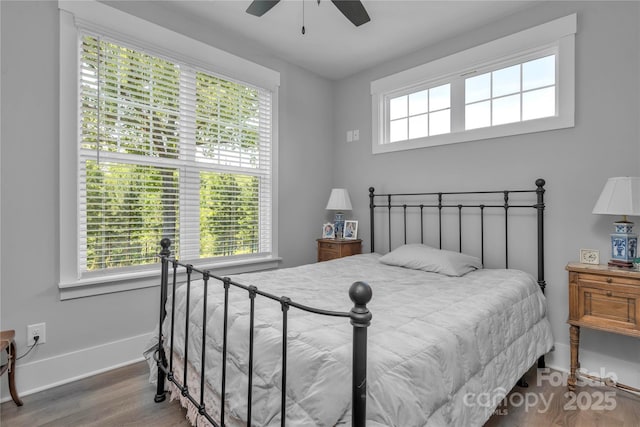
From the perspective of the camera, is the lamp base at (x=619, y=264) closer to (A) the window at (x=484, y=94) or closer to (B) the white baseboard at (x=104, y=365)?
(B) the white baseboard at (x=104, y=365)

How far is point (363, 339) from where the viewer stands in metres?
0.87

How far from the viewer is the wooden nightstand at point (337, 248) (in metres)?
3.28

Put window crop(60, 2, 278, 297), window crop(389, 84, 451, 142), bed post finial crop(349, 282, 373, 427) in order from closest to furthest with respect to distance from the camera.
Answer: bed post finial crop(349, 282, 373, 427) → window crop(60, 2, 278, 297) → window crop(389, 84, 451, 142)

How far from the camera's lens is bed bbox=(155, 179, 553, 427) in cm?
96

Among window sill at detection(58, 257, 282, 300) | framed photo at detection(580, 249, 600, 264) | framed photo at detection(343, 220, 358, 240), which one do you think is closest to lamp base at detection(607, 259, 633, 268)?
framed photo at detection(580, 249, 600, 264)

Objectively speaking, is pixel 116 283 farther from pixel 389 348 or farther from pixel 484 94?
pixel 484 94

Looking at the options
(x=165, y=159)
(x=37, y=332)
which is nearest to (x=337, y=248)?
(x=165, y=159)

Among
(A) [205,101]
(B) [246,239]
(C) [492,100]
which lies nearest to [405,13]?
(C) [492,100]

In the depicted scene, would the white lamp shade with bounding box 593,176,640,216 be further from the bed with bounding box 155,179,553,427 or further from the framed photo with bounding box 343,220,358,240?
the framed photo with bounding box 343,220,358,240

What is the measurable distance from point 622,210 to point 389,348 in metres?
1.72

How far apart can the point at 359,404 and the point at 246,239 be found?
7.79 feet

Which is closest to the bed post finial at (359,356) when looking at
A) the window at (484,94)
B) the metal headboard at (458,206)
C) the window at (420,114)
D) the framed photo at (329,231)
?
the metal headboard at (458,206)

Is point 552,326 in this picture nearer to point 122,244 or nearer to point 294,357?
point 294,357

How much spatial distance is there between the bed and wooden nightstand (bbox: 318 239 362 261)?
707 mm
